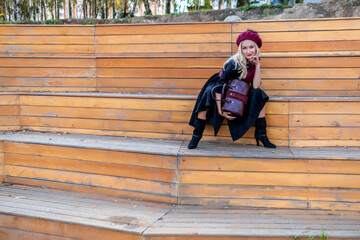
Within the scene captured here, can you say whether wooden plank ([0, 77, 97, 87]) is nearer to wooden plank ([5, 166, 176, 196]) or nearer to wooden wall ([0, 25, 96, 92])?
wooden wall ([0, 25, 96, 92])

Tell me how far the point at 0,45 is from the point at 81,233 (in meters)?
3.15

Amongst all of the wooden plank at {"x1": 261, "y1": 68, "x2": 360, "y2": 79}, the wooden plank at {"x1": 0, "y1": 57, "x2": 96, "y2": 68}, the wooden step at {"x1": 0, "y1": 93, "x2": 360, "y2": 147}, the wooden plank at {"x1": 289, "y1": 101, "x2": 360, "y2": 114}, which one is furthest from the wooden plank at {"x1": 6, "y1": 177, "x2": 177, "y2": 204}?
the wooden plank at {"x1": 261, "y1": 68, "x2": 360, "y2": 79}

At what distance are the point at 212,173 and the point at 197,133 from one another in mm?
450

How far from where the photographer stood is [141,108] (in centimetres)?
382

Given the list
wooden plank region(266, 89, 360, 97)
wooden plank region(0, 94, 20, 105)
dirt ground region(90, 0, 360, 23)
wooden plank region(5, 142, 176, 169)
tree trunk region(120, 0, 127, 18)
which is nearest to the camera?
wooden plank region(5, 142, 176, 169)

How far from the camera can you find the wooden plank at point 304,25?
154 inches

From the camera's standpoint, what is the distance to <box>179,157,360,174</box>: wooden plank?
2.94m

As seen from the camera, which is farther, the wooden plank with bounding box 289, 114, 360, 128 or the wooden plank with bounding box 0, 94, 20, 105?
the wooden plank with bounding box 0, 94, 20, 105

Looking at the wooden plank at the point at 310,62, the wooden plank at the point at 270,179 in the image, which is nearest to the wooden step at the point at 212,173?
the wooden plank at the point at 270,179

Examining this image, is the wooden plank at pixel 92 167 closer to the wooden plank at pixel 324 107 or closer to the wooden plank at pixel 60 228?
the wooden plank at pixel 60 228

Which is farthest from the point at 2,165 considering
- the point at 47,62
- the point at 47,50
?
the point at 47,50

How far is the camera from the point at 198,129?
131 inches

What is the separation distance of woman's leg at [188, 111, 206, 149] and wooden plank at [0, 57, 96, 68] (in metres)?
1.85

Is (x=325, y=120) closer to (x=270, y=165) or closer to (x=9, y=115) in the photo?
(x=270, y=165)
